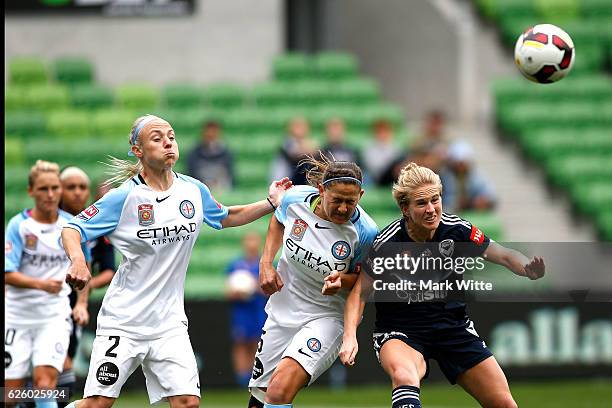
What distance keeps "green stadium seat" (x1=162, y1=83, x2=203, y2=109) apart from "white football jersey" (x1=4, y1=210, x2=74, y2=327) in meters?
8.06

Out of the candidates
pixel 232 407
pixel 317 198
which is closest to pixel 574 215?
pixel 232 407

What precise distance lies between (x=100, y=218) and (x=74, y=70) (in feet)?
35.8

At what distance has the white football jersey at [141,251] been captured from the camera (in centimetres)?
829

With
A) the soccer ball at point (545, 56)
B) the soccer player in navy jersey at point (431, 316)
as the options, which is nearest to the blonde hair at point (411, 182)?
the soccer player in navy jersey at point (431, 316)

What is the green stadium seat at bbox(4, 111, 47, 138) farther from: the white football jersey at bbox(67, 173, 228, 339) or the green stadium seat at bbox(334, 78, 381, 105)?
the white football jersey at bbox(67, 173, 228, 339)

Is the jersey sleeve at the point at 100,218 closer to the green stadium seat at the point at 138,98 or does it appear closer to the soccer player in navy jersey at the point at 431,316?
the soccer player in navy jersey at the point at 431,316

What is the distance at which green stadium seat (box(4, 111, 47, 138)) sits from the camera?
17906 millimetres

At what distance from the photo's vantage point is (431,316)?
8461 mm

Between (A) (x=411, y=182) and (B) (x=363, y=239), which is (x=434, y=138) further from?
(A) (x=411, y=182)

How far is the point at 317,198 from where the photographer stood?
878cm

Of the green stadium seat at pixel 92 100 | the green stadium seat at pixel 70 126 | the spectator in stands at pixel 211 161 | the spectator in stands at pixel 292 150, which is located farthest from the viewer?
the green stadium seat at pixel 92 100

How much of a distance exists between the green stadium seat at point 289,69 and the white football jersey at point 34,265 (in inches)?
343

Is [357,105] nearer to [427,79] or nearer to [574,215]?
[427,79]

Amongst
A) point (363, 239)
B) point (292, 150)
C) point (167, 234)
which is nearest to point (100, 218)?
point (167, 234)
